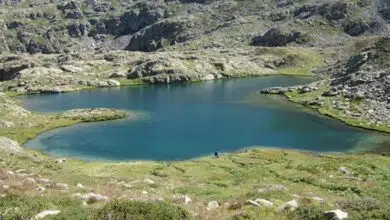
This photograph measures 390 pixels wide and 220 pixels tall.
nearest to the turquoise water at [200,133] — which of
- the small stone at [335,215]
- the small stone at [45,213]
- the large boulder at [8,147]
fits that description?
the large boulder at [8,147]

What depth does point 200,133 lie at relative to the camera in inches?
4405

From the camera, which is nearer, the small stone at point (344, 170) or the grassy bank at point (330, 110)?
the small stone at point (344, 170)

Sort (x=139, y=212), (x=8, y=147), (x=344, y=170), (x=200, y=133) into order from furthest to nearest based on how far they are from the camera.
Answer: (x=200, y=133) → (x=8, y=147) → (x=344, y=170) → (x=139, y=212)

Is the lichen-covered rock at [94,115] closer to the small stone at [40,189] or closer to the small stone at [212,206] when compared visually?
the small stone at [40,189]

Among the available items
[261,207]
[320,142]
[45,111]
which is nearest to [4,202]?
[261,207]

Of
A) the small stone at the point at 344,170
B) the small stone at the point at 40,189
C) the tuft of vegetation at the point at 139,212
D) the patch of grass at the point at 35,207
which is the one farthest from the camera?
the small stone at the point at 344,170

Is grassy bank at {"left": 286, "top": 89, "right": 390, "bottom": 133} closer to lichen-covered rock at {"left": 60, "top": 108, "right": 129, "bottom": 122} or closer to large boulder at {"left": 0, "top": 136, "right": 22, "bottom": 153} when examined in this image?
lichen-covered rock at {"left": 60, "top": 108, "right": 129, "bottom": 122}

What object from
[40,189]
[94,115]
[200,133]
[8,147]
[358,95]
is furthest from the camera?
[94,115]

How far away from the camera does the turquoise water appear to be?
9606 centimetres

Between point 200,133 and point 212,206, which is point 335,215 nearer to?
point 212,206

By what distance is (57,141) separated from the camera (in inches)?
4291

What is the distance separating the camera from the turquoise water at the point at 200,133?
315 ft

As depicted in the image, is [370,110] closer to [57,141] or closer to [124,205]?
[57,141]

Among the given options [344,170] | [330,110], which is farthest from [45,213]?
[330,110]
